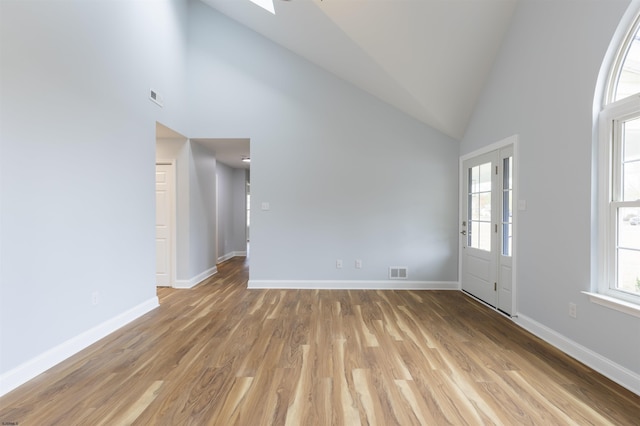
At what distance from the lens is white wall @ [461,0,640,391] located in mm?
2238

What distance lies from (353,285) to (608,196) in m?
3.14

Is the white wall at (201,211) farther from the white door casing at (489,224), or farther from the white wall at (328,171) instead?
the white door casing at (489,224)

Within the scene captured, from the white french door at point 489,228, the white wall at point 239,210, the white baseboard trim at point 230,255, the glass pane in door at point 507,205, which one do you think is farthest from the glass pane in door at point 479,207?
the white wall at point 239,210

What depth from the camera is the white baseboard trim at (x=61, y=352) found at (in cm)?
198

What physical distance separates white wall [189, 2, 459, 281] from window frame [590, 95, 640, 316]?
2.29m

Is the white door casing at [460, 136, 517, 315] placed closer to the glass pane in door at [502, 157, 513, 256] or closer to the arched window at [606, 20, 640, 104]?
the glass pane in door at [502, 157, 513, 256]

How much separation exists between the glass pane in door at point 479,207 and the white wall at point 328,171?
0.32 meters

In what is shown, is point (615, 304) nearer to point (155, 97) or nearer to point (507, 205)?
point (507, 205)

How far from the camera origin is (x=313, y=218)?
4582 mm

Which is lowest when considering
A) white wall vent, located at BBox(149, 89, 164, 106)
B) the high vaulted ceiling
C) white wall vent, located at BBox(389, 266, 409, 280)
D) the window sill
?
white wall vent, located at BBox(389, 266, 409, 280)

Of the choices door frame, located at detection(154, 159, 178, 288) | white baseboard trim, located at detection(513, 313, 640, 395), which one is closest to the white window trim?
white baseboard trim, located at detection(513, 313, 640, 395)

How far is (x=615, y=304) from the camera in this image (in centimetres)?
209

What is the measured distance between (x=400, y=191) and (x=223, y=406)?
3684 mm

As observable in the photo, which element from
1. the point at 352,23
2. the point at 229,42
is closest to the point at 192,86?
the point at 229,42
